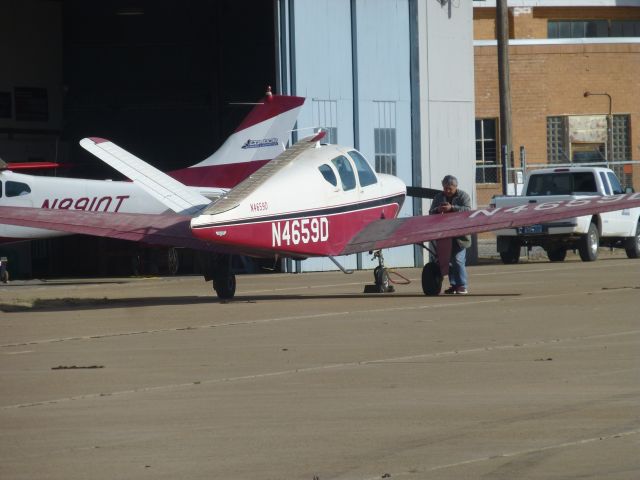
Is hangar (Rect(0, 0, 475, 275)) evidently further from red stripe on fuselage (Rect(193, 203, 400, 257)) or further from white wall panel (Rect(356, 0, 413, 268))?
red stripe on fuselage (Rect(193, 203, 400, 257))

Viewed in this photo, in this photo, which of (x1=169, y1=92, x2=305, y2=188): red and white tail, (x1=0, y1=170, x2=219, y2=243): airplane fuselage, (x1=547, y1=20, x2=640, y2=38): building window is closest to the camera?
(x1=169, y1=92, x2=305, y2=188): red and white tail

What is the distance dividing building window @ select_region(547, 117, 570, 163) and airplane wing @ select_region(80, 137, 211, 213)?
3462 cm

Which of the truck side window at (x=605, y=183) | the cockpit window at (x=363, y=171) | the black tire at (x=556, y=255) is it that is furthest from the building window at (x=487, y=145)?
the cockpit window at (x=363, y=171)

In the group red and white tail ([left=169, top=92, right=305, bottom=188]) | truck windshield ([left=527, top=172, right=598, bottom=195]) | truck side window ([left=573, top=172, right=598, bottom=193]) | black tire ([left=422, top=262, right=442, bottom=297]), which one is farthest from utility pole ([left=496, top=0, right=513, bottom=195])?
black tire ([left=422, top=262, right=442, bottom=297])

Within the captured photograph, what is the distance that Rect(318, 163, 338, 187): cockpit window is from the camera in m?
19.4

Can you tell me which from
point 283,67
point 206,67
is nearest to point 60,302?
point 283,67

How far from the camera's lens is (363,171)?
67.2ft

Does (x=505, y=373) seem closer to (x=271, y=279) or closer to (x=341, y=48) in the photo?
(x=271, y=279)

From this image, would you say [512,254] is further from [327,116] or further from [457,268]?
[457,268]

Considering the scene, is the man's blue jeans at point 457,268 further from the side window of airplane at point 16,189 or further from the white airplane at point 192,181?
the side window of airplane at point 16,189

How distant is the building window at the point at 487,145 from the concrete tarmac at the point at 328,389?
33320mm

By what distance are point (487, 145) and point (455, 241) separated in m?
33.3

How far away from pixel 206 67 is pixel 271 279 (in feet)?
44.1

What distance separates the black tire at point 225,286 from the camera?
20328 millimetres
